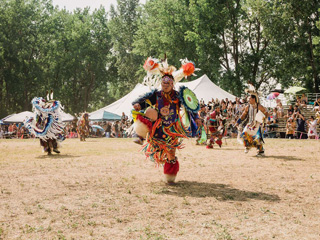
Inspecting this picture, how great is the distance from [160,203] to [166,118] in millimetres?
1896

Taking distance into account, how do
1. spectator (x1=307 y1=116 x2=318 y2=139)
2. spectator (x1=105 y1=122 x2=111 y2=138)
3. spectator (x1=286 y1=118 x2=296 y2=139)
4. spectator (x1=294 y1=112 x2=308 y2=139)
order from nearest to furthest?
spectator (x1=307 y1=116 x2=318 y2=139)
spectator (x1=294 y1=112 x2=308 y2=139)
spectator (x1=286 y1=118 x2=296 y2=139)
spectator (x1=105 y1=122 x2=111 y2=138)

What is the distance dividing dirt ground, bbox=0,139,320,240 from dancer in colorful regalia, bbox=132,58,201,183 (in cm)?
57

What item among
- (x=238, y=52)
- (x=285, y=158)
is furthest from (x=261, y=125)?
(x=238, y=52)

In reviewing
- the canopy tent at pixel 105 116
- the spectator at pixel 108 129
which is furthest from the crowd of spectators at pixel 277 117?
the canopy tent at pixel 105 116

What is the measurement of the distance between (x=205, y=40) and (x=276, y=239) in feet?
103

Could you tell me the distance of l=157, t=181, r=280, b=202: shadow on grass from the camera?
17.7 feet

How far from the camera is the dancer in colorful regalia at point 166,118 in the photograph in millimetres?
6473

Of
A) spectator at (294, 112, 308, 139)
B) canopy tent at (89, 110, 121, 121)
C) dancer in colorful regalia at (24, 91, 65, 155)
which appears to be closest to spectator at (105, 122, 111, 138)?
canopy tent at (89, 110, 121, 121)

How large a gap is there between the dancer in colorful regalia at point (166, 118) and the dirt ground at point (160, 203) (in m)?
0.57

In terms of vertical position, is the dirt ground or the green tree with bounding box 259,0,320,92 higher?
the green tree with bounding box 259,0,320,92

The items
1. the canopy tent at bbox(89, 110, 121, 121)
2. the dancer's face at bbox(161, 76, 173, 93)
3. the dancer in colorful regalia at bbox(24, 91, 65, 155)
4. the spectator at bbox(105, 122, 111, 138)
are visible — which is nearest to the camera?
the dancer's face at bbox(161, 76, 173, 93)

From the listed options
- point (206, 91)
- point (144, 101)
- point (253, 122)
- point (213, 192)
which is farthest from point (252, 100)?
point (206, 91)

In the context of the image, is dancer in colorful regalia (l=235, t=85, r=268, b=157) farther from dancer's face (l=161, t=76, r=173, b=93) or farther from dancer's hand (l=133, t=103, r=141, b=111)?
dancer's hand (l=133, t=103, r=141, b=111)

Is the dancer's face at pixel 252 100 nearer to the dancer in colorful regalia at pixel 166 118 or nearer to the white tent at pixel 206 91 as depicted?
the dancer in colorful regalia at pixel 166 118
